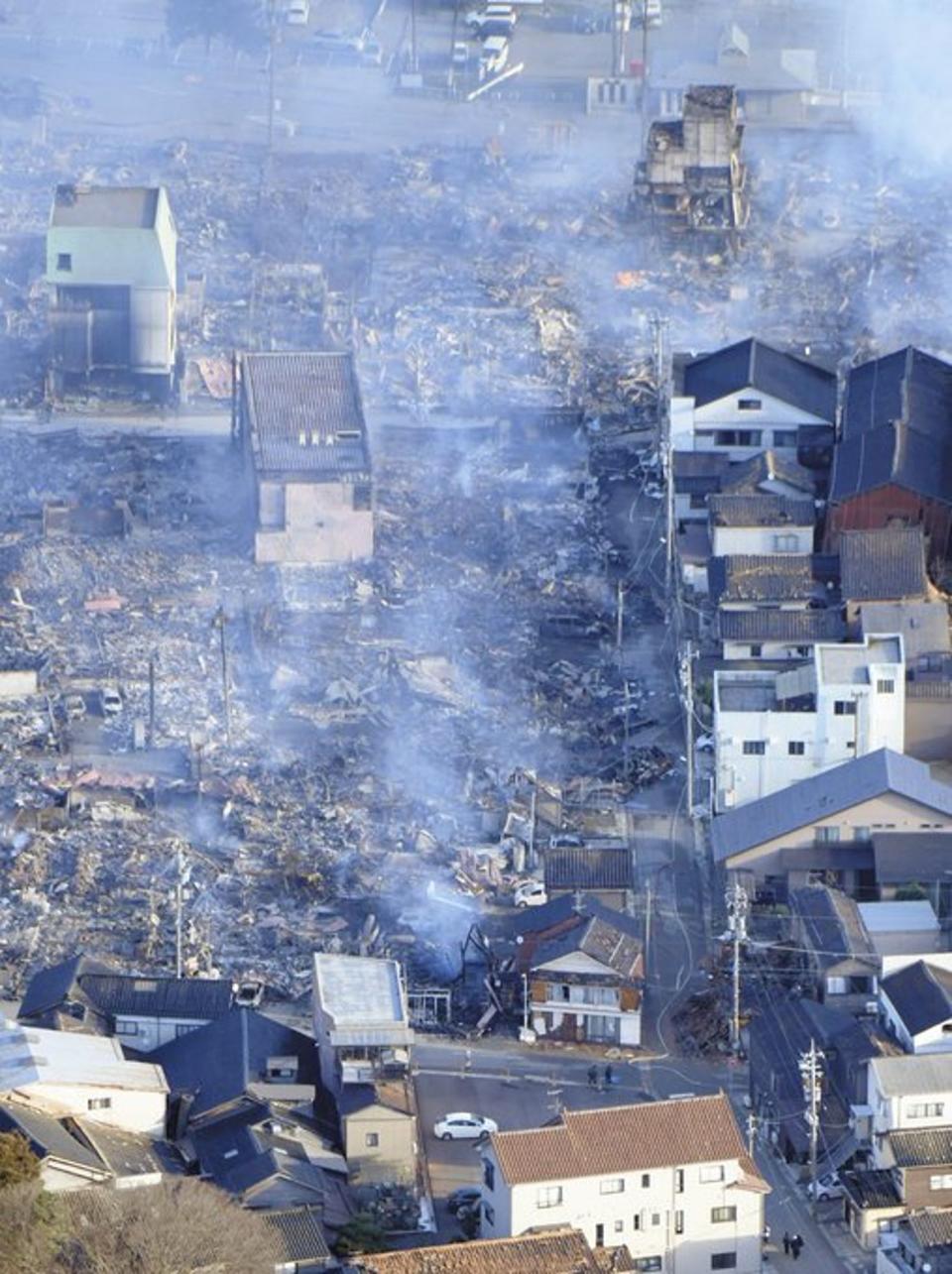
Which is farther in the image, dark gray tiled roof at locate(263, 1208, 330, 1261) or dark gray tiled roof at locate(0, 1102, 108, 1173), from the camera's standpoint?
dark gray tiled roof at locate(0, 1102, 108, 1173)

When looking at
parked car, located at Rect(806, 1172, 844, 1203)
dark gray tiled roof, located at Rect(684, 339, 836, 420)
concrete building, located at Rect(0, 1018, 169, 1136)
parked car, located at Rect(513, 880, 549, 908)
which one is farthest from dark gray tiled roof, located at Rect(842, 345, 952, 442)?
concrete building, located at Rect(0, 1018, 169, 1136)

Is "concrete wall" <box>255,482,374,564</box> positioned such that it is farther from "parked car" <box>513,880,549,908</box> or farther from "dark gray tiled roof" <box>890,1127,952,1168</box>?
"dark gray tiled roof" <box>890,1127,952,1168</box>

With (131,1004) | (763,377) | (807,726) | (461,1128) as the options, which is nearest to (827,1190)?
(461,1128)

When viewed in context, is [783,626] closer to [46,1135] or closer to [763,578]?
[763,578]

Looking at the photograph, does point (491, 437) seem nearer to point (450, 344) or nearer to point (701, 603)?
point (450, 344)

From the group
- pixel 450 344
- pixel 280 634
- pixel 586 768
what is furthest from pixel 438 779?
pixel 450 344

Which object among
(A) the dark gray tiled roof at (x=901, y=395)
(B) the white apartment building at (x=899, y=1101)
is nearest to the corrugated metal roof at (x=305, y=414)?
(A) the dark gray tiled roof at (x=901, y=395)

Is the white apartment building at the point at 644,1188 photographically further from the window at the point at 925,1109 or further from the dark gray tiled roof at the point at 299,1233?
the window at the point at 925,1109
